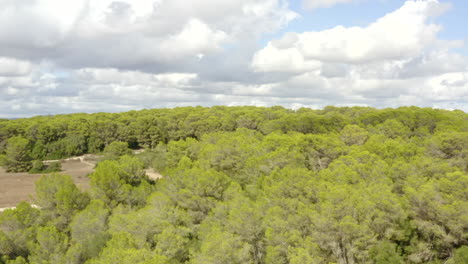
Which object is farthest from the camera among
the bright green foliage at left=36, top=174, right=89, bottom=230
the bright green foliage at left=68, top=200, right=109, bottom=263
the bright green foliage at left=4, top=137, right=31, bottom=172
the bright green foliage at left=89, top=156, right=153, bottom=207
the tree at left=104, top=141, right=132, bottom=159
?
the bright green foliage at left=4, top=137, right=31, bottom=172

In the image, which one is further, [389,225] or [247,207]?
[247,207]

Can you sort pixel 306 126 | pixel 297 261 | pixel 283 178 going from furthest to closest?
pixel 306 126 < pixel 283 178 < pixel 297 261

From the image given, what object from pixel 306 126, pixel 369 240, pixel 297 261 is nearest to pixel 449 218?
pixel 369 240

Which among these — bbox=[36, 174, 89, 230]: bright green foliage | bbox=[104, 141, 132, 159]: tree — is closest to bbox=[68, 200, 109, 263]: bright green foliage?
bbox=[36, 174, 89, 230]: bright green foliage

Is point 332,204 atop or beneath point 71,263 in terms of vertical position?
atop

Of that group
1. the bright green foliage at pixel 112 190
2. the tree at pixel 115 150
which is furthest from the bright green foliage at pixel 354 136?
the tree at pixel 115 150

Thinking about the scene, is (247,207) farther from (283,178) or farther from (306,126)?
(306,126)

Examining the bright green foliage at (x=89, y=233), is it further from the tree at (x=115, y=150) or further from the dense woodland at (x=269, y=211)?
the tree at (x=115, y=150)

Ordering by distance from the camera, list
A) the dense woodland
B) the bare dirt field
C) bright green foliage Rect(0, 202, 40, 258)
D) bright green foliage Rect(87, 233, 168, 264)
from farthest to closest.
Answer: the bare dirt field < bright green foliage Rect(0, 202, 40, 258) < the dense woodland < bright green foliage Rect(87, 233, 168, 264)

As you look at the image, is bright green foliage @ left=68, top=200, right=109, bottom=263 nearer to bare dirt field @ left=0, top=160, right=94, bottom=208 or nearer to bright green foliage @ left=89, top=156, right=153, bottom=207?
bright green foliage @ left=89, top=156, right=153, bottom=207
